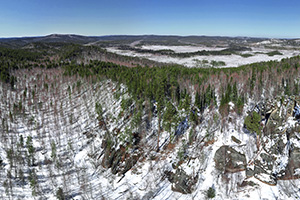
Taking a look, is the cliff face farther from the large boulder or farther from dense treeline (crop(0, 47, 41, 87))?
dense treeline (crop(0, 47, 41, 87))

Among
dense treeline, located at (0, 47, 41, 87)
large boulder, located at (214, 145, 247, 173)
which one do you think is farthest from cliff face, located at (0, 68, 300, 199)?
dense treeline, located at (0, 47, 41, 87)

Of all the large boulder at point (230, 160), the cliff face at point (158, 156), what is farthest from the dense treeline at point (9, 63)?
the large boulder at point (230, 160)

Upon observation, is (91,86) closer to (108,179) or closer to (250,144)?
(108,179)

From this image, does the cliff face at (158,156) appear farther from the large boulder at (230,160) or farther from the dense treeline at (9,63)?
the dense treeline at (9,63)

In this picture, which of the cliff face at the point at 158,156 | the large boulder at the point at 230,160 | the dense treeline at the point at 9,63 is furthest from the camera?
the dense treeline at the point at 9,63

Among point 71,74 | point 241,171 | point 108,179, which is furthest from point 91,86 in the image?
point 241,171

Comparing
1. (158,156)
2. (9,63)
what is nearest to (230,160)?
(158,156)

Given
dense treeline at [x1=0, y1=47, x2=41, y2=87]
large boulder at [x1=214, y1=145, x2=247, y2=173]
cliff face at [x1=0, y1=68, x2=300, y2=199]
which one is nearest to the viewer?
cliff face at [x1=0, y1=68, x2=300, y2=199]

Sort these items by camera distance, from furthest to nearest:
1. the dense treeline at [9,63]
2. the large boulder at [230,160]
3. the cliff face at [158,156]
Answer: the dense treeline at [9,63] → the large boulder at [230,160] → the cliff face at [158,156]

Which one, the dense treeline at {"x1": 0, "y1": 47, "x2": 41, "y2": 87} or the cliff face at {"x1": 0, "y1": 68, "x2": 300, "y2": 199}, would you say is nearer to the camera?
the cliff face at {"x1": 0, "y1": 68, "x2": 300, "y2": 199}
